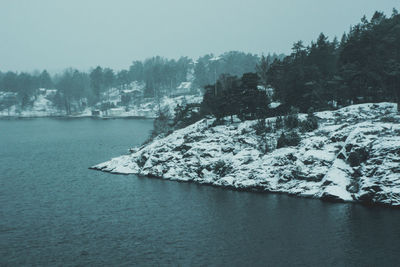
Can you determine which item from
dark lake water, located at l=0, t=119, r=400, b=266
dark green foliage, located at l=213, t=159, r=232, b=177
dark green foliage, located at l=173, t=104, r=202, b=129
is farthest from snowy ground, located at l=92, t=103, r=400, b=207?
dark green foliage, located at l=173, t=104, r=202, b=129

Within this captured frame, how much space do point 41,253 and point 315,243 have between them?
2951 centimetres

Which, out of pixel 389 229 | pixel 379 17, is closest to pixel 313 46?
pixel 379 17

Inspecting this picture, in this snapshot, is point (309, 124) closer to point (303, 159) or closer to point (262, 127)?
point (262, 127)

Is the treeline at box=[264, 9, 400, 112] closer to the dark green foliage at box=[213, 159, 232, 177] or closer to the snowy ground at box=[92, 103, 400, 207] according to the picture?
the snowy ground at box=[92, 103, 400, 207]

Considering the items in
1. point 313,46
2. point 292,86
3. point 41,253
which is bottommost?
point 41,253

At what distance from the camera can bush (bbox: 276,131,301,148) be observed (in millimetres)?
64338

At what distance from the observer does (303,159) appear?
58.8 m

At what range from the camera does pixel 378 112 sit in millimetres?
69500

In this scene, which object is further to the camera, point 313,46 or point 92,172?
point 313,46

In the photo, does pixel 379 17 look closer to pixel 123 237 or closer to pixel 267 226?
pixel 267 226

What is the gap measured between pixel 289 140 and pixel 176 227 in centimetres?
3181

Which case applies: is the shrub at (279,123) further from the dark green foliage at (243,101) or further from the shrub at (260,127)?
the dark green foliage at (243,101)

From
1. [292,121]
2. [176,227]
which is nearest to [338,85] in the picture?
[292,121]

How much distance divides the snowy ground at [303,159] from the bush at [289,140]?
46.8 inches
